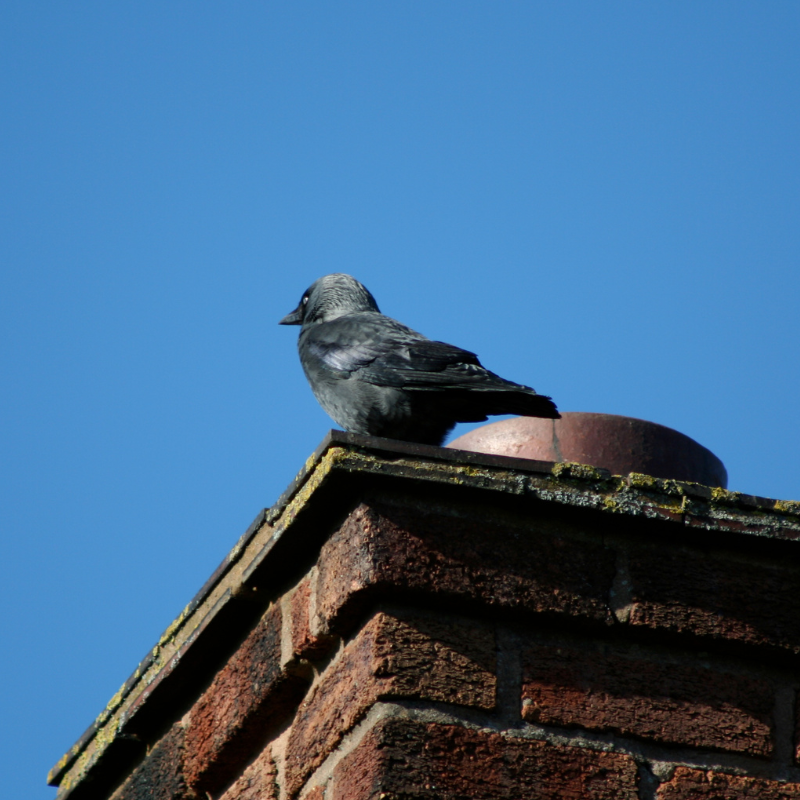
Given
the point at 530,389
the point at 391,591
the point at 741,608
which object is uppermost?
the point at 530,389

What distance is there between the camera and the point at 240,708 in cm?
308

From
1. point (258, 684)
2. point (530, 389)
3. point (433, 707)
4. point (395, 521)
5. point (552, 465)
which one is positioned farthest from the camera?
point (530, 389)

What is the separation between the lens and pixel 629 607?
106 inches

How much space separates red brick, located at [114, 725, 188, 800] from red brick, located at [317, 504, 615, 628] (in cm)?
90

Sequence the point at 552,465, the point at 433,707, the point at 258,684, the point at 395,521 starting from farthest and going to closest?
the point at 258,684
the point at 552,465
the point at 395,521
the point at 433,707

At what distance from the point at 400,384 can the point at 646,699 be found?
1.62 m

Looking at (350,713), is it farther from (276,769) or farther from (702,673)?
(702,673)

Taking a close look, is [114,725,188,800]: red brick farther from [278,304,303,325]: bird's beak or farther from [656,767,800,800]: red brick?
[278,304,303,325]: bird's beak

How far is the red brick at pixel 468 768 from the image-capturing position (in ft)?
7.77

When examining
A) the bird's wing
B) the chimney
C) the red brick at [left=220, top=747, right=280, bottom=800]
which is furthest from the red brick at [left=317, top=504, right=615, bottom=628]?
the bird's wing

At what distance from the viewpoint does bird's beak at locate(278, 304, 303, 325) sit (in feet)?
19.7

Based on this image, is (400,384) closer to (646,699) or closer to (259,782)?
(259,782)

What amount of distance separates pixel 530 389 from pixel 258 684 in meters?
1.24

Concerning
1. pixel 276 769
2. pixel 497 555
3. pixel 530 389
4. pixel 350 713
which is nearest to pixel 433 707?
pixel 350 713
